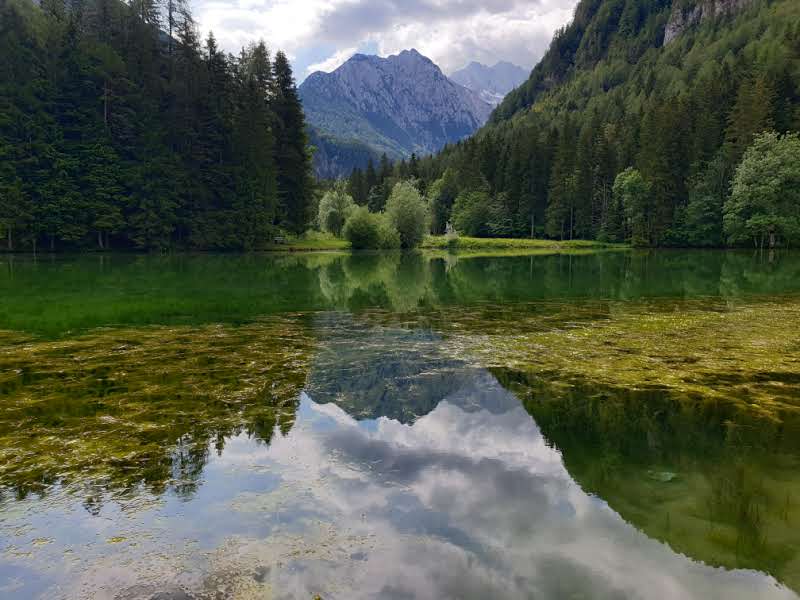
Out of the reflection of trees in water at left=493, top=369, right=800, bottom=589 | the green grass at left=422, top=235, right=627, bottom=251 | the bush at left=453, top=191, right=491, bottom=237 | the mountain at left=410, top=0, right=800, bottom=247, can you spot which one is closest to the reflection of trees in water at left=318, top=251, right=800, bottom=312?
the reflection of trees in water at left=493, top=369, right=800, bottom=589

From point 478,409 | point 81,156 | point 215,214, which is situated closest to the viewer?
point 478,409

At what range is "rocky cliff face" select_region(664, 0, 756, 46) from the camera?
171137 mm

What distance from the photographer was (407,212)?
232 feet

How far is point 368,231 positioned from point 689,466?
60983 millimetres

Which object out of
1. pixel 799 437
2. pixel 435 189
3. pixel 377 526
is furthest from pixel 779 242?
pixel 377 526

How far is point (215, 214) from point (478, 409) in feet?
189

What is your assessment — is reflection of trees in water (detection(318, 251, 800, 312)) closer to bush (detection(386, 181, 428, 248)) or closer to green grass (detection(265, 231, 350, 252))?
green grass (detection(265, 231, 350, 252))

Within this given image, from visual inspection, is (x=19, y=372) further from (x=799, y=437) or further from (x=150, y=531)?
(x=799, y=437)

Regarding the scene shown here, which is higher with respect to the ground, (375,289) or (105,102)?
(105,102)

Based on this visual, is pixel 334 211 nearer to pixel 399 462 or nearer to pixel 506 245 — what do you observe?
pixel 506 245

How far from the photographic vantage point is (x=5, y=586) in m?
4.22

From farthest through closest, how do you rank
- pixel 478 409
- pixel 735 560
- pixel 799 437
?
pixel 478 409 → pixel 799 437 → pixel 735 560

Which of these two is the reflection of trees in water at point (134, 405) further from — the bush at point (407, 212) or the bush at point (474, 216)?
the bush at point (474, 216)

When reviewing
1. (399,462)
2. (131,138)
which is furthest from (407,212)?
(399,462)
